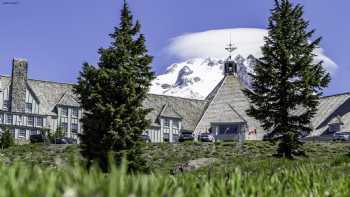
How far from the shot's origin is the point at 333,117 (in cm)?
9388

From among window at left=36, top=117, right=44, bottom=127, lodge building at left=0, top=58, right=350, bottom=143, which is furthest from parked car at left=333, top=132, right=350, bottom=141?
window at left=36, top=117, right=44, bottom=127

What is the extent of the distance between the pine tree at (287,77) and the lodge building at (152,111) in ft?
157

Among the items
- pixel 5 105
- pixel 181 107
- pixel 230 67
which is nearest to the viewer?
pixel 5 105

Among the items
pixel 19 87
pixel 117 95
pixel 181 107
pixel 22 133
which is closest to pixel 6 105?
pixel 19 87

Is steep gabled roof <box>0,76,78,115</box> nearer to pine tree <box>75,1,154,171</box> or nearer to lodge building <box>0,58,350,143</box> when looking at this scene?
lodge building <box>0,58,350,143</box>

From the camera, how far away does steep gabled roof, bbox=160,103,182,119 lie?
4144 inches

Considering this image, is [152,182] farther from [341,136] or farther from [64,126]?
[64,126]

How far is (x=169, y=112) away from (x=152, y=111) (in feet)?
41.8

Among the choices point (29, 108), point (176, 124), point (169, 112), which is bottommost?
point (176, 124)

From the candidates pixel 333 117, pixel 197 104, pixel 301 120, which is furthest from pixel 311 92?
pixel 197 104

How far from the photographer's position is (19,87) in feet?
321

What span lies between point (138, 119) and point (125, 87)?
2.57m

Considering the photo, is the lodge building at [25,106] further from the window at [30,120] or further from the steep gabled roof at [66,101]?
the steep gabled roof at [66,101]

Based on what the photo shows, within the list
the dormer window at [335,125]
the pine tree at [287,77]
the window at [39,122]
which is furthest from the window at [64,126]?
the pine tree at [287,77]
